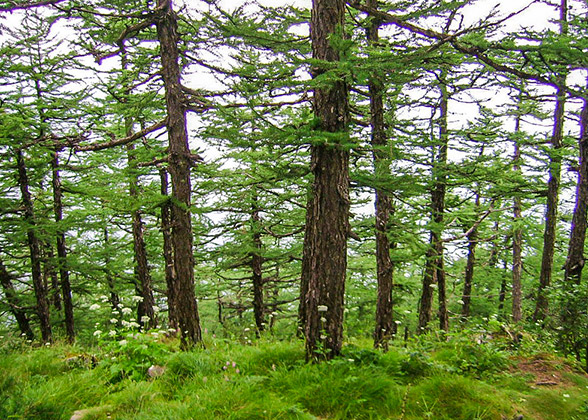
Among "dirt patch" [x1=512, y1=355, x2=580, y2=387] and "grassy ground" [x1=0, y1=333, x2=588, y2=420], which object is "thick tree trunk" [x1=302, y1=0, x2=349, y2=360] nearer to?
"grassy ground" [x1=0, y1=333, x2=588, y2=420]

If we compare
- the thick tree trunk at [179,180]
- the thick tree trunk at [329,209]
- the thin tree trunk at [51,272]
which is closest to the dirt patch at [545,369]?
the thick tree trunk at [329,209]

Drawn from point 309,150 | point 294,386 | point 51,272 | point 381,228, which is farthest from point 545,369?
point 51,272

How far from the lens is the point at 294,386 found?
4.17 metres

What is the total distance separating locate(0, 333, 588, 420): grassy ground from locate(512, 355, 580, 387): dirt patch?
0.05 ft

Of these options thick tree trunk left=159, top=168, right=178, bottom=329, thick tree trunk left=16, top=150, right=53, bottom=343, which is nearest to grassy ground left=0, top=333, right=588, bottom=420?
thick tree trunk left=159, top=168, right=178, bottom=329

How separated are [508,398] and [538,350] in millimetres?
2308

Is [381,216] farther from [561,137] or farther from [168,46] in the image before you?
[561,137]

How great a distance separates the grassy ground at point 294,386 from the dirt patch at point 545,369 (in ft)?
0.05

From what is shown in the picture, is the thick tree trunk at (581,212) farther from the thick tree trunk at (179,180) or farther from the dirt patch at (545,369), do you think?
the thick tree trunk at (179,180)

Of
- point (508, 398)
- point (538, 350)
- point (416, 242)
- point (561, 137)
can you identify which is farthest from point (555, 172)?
point (508, 398)

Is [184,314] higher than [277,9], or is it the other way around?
[277,9]

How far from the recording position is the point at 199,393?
3943 mm

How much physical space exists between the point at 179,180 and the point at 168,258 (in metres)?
5.02

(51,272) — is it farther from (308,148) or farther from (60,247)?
(308,148)
